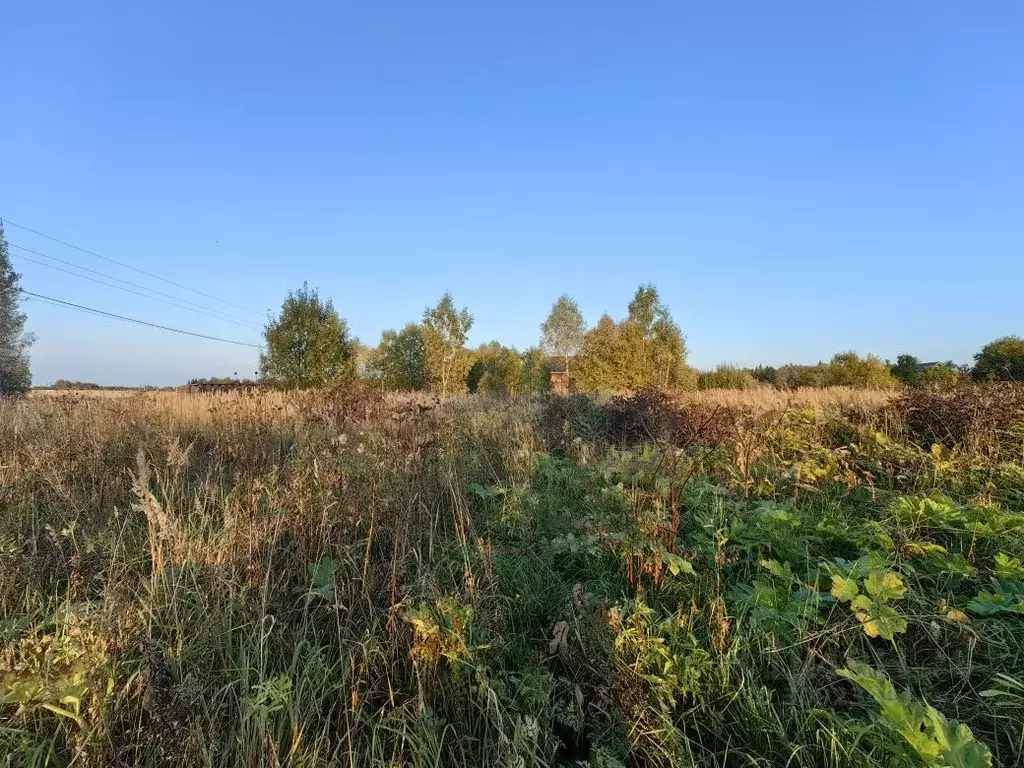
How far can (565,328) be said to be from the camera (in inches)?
1391

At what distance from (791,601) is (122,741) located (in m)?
2.46

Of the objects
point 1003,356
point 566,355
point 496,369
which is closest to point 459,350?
point 566,355

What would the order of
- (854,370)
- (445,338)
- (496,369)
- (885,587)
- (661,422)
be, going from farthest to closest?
(496,369) < (445,338) < (854,370) < (661,422) < (885,587)

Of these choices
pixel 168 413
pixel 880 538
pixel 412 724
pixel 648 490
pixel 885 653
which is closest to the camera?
pixel 412 724

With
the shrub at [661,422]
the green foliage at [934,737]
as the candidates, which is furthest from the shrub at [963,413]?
the green foliage at [934,737]

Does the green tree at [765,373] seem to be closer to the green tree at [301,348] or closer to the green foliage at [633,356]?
the green foliage at [633,356]

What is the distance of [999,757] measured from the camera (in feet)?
4.66

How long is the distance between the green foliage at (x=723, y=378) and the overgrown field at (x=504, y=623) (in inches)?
896

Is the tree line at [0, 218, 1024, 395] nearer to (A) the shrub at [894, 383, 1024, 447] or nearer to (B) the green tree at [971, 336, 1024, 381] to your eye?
(B) the green tree at [971, 336, 1024, 381]

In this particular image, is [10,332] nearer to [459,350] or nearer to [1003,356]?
[459,350]

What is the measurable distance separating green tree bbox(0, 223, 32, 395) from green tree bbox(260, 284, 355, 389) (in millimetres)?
Answer: 12218

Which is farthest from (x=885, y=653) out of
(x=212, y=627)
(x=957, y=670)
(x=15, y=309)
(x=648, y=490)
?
(x=15, y=309)

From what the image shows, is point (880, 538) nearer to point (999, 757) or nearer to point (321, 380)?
point (999, 757)

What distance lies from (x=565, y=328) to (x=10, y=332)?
99.6ft
